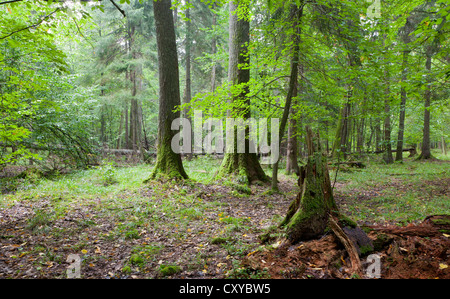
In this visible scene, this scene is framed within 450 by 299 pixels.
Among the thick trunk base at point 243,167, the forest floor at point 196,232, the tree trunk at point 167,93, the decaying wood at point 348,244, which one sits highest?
the tree trunk at point 167,93

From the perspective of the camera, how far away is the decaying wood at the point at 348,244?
9.04 feet

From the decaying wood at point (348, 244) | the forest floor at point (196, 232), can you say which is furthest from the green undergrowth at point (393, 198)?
the decaying wood at point (348, 244)

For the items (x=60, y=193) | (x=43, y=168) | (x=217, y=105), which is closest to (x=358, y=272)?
(x=217, y=105)

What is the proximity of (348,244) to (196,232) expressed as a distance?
267cm

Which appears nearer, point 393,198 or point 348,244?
point 348,244

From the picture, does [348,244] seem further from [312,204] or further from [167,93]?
[167,93]

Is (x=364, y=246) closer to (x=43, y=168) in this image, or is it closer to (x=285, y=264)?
(x=285, y=264)

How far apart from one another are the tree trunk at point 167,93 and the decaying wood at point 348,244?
5396 millimetres

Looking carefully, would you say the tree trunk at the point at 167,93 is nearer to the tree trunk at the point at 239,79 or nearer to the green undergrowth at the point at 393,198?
the tree trunk at the point at 239,79

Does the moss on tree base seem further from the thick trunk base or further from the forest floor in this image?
the thick trunk base

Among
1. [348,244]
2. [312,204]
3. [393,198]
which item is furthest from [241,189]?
[348,244]

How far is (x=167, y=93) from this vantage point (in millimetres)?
7883

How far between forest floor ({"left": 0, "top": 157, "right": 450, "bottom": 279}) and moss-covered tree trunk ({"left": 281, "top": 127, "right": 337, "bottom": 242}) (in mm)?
169

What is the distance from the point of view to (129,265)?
3.30 meters
